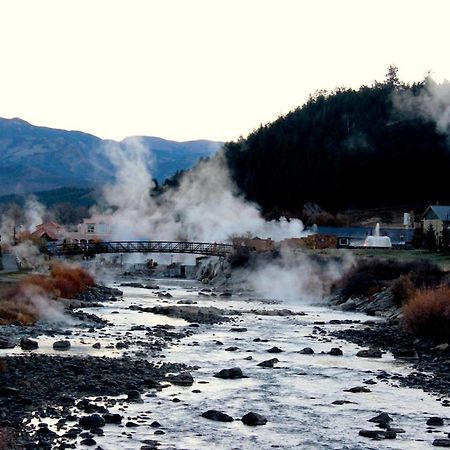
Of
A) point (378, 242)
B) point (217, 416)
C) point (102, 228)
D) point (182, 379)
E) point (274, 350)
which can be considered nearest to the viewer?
point (217, 416)

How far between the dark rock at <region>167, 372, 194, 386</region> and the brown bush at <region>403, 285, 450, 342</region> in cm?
1325

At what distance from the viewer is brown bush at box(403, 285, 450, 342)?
3666 centimetres

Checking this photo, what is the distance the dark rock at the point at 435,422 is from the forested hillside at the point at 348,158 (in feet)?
409

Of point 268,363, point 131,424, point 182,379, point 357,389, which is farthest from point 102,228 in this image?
point 131,424

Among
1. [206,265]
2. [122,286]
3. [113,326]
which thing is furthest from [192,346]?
[206,265]

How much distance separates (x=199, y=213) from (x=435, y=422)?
4552 inches

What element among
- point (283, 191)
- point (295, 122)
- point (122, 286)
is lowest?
point (122, 286)

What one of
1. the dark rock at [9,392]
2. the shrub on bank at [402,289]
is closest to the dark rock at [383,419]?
the dark rock at [9,392]

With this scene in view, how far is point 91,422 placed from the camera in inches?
818

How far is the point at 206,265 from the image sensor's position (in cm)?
10400

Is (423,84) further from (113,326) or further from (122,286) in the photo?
(113,326)

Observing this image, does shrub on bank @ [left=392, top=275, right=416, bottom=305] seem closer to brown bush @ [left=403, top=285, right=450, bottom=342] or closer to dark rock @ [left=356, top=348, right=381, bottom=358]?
brown bush @ [left=403, top=285, right=450, bottom=342]

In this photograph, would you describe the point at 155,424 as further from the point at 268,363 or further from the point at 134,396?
the point at 268,363

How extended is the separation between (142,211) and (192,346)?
400 feet
